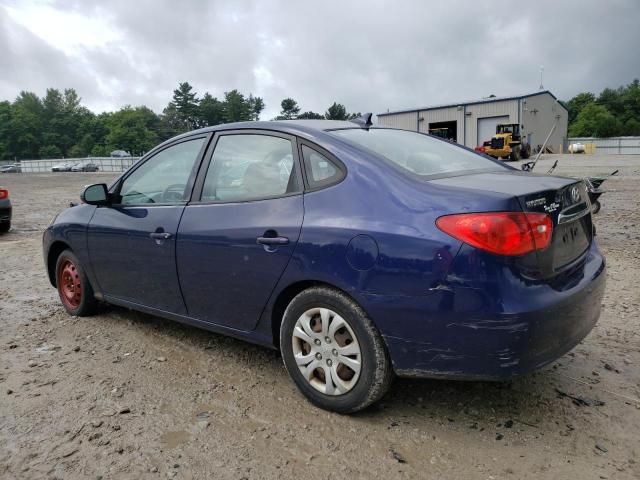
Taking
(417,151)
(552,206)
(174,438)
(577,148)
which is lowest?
(174,438)

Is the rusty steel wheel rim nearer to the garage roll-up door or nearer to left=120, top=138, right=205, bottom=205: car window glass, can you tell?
left=120, top=138, right=205, bottom=205: car window glass

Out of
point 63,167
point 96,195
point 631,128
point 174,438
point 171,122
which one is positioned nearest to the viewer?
point 174,438

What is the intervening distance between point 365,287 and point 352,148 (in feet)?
2.74

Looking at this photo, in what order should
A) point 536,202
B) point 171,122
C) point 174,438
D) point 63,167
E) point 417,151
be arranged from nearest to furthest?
point 536,202
point 174,438
point 417,151
point 63,167
point 171,122

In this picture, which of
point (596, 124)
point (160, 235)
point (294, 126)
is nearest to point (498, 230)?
point (294, 126)

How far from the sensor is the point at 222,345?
4.00 m

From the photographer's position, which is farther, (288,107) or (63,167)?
(288,107)

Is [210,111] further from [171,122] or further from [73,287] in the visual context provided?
[73,287]

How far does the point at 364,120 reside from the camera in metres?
3.82

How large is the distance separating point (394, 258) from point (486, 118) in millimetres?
48558

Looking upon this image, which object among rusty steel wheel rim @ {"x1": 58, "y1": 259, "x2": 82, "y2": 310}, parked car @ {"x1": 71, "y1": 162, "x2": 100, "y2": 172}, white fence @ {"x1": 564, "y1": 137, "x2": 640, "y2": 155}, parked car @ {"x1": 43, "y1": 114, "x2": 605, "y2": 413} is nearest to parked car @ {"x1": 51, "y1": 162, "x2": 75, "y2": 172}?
parked car @ {"x1": 71, "y1": 162, "x2": 100, "y2": 172}

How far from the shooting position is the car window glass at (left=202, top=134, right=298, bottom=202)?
10.4 feet

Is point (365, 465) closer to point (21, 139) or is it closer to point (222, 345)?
point (222, 345)

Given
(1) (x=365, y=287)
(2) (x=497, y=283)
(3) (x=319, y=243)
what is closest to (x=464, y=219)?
(2) (x=497, y=283)
